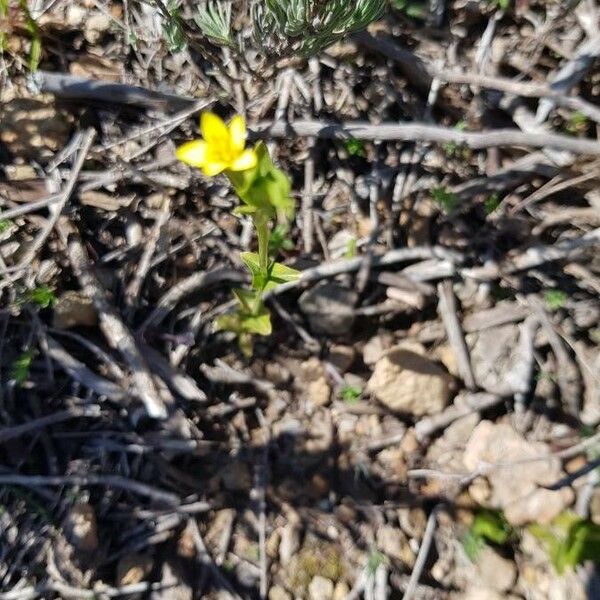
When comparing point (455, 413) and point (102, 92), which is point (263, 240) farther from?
point (455, 413)

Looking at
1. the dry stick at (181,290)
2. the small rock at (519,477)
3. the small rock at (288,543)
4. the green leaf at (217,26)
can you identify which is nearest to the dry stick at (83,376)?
the dry stick at (181,290)

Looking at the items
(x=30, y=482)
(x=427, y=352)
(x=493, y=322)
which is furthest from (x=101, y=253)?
(x=493, y=322)

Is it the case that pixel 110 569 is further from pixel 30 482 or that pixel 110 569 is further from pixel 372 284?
pixel 372 284

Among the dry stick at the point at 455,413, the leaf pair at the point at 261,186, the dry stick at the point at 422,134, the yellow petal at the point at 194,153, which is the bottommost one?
the dry stick at the point at 455,413

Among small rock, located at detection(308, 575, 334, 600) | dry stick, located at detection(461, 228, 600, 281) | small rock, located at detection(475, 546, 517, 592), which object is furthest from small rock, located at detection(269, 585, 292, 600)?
dry stick, located at detection(461, 228, 600, 281)

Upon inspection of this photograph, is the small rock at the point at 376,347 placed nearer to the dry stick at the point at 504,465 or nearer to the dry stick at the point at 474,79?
the dry stick at the point at 504,465

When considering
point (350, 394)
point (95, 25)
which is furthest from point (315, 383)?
point (95, 25)
